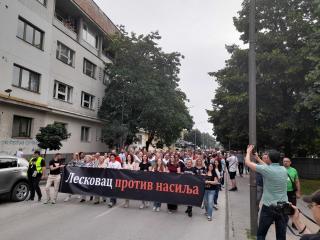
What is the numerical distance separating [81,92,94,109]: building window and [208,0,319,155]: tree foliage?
12.7 m

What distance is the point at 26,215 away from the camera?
969 cm

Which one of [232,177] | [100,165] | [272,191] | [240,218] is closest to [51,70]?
[100,165]

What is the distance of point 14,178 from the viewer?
11562 mm

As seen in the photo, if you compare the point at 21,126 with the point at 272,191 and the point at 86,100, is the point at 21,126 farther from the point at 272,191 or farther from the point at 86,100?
the point at 272,191

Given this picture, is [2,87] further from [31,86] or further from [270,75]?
[270,75]

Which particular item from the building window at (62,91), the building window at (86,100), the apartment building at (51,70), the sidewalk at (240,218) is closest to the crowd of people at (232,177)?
the sidewalk at (240,218)

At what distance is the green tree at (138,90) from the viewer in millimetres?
29844

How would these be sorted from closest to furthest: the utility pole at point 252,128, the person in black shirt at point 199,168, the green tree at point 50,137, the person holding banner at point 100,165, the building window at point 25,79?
the utility pole at point 252,128 → the person in black shirt at point 199,168 → the person holding banner at point 100,165 → the green tree at point 50,137 → the building window at point 25,79

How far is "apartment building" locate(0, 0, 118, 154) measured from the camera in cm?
1958

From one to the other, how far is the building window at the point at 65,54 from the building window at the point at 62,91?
6.16ft

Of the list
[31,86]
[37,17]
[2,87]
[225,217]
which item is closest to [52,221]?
[225,217]

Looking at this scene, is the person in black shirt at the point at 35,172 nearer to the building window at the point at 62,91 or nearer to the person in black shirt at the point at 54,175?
the person in black shirt at the point at 54,175

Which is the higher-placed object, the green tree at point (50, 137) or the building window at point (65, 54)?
the building window at point (65, 54)

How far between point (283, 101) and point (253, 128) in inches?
576
